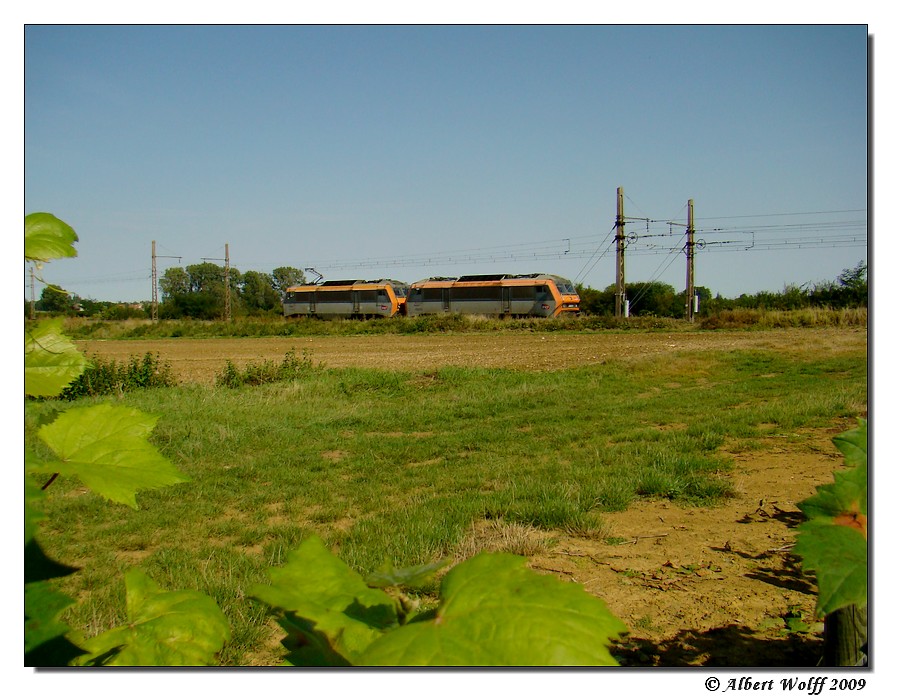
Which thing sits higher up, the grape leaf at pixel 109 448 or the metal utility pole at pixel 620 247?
the metal utility pole at pixel 620 247

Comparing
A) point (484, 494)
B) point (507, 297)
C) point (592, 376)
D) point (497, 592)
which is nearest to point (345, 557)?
point (484, 494)

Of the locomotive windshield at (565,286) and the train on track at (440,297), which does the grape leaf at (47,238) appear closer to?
the train on track at (440,297)

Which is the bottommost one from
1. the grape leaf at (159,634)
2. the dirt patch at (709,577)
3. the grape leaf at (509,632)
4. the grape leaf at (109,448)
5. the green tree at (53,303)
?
the dirt patch at (709,577)

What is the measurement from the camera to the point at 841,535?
3.18 ft

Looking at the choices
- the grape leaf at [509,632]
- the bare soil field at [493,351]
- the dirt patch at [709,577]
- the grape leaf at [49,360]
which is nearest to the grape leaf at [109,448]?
the grape leaf at [49,360]

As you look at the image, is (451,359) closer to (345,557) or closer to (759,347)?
(759,347)

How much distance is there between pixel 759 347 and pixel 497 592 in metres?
16.5

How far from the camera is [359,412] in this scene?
28.8 ft

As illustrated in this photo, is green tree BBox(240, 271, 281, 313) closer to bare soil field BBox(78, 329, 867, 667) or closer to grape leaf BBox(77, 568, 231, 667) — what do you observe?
bare soil field BBox(78, 329, 867, 667)

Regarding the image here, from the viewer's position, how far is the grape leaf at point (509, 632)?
577 mm

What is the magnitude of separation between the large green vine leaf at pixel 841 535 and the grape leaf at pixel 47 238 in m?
1.04

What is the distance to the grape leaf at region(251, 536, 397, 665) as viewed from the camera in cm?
69

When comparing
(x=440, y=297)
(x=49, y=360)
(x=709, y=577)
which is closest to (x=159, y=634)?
(x=49, y=360)

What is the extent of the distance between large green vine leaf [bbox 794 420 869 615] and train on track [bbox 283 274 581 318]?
113 feet
